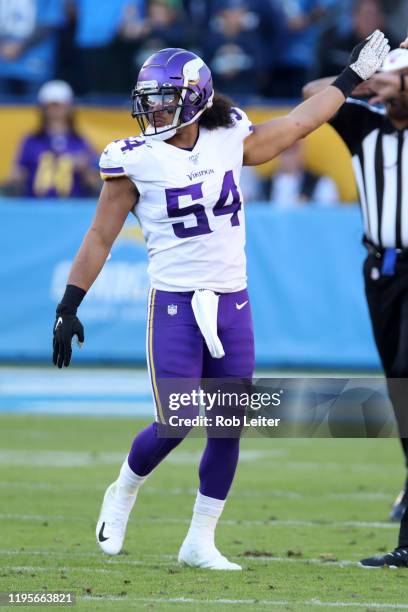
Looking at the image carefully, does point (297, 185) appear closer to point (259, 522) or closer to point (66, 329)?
point (259, 522)

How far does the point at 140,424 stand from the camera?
8906 millimetres

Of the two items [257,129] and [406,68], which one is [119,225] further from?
[406,68]

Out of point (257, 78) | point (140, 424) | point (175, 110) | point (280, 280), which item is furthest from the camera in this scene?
point (257, 78)

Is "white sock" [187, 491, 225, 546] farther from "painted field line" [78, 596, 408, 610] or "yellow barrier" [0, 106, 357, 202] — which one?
"yellow barrier" [0, 106, 357, 202]

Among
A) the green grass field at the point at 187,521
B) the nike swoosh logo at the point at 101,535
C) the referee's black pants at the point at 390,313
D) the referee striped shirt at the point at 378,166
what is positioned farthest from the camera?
the referee striped shirt at the point at 378,166

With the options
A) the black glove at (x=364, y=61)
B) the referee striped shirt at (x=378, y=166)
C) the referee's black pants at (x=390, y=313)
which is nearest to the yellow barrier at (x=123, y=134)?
the referee striped shirt at (x=378, y=166)

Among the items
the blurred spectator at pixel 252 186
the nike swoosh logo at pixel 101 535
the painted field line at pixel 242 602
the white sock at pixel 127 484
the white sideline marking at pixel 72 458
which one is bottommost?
the white sideline marking at pixel 72 458

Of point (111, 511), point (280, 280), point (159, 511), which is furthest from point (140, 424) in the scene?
point (111, 511)

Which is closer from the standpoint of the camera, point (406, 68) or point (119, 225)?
point (119, 225)

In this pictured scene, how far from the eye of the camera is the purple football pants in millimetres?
4617

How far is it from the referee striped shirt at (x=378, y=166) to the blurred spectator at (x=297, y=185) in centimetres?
552

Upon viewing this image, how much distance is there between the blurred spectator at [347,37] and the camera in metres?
11.7

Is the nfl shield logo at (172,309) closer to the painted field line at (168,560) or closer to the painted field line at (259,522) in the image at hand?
the painted field line at (168,560)

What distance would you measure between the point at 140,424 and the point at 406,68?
13.5ft
